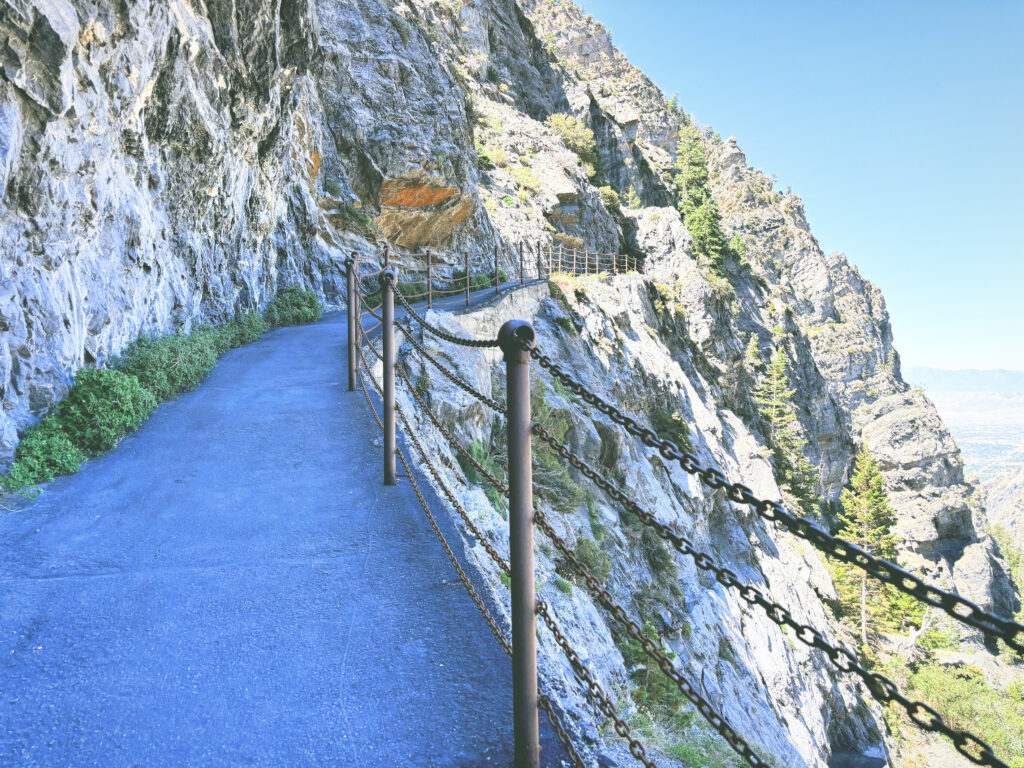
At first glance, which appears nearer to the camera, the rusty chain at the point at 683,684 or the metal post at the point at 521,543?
the rusty chain at the point at 683,684

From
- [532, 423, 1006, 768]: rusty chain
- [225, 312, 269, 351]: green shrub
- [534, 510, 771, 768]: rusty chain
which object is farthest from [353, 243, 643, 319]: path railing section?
[532, 423, 1006, 768]: rusty chain

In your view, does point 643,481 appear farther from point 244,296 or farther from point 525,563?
point 525,563

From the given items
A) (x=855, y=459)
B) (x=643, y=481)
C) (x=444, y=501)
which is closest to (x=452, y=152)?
(x=643, y=481)

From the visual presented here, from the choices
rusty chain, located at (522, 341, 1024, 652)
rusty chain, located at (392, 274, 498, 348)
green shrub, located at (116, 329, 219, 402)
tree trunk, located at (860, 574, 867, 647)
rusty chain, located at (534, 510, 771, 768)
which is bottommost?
tree trunk, located at (860, 574, 867, 647)

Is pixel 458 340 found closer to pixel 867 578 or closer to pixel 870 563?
pixel 870 563

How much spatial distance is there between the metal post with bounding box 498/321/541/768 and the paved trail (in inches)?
8.7

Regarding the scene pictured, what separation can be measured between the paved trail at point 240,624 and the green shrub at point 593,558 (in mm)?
4251

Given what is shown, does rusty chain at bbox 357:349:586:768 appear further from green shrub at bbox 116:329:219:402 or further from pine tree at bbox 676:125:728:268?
pine tree at bbox 676:125:728:268

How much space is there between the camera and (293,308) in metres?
14.0

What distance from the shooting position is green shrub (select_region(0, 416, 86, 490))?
4.41m

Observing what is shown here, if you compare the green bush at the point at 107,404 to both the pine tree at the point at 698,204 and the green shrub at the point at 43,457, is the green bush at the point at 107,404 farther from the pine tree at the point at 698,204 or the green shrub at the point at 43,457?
the pine tree at the point at 698,204

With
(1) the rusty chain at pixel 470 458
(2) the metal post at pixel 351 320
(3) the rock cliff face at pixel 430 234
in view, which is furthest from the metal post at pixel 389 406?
(2) the metal post at pixel 351 320

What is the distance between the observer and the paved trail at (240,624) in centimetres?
215

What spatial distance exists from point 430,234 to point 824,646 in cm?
2289
